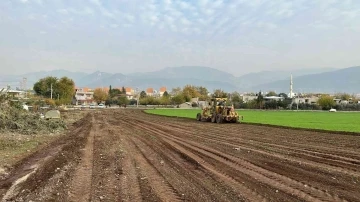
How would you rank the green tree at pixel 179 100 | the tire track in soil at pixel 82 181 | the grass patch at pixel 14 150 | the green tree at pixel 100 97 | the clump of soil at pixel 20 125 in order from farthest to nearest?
1. the green tree at pixel 100 97
2. the green tree at pixel 179 100
3. the clump of soil at pixel 20 125
4. the grass patch at pixel 14 150
5. the tire track in soil at pixel 82 181

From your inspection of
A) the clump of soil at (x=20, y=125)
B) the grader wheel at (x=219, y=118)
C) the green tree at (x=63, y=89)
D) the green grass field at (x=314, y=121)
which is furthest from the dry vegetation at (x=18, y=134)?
the green tree at (x=63, y=89)

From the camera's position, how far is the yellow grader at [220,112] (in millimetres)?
39750

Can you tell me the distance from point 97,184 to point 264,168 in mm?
5365

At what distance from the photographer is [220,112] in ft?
133

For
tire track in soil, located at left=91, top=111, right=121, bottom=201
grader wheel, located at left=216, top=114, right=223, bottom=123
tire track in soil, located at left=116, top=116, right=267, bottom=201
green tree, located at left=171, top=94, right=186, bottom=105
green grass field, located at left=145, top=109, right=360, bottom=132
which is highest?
green tree, located at left=171, top=94, right=186, bottom=105

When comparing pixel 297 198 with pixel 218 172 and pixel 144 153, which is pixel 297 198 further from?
pixel 144 153

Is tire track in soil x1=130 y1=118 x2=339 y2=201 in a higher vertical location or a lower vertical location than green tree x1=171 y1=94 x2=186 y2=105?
lower

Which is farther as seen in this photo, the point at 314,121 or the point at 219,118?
the point at 314,121

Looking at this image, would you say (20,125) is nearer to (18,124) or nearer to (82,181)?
(18,124)

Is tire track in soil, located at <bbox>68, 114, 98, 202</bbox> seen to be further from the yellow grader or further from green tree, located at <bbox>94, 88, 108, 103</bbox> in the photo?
green tree, located at <bbox>94, 88, 108, 103</bbox>

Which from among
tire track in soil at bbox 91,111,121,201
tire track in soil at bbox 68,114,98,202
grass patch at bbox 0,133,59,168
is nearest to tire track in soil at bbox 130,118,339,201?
tire track in soil at bbox 91,111,121,201

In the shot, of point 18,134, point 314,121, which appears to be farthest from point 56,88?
point 18,134

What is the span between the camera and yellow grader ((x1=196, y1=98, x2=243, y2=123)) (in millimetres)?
39750

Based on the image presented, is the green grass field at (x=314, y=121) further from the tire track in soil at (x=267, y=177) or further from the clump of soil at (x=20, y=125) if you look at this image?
the clump of soil at (x=20, y=125)
